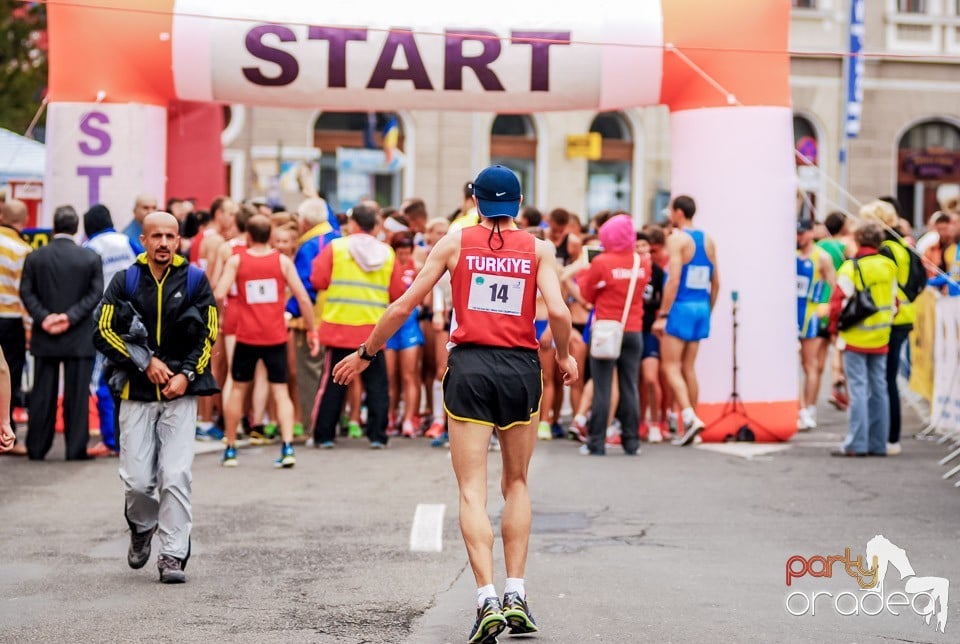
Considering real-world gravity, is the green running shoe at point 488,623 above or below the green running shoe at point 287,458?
above

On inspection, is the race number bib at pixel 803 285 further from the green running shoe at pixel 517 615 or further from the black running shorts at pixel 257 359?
the green running shoe at pixel 517 615

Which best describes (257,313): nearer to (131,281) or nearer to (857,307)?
(131,281)

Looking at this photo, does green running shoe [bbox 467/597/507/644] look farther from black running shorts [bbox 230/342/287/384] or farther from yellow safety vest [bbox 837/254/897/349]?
yellow safety vest [bbox 837/254/897/349]

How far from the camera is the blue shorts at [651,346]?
46.8ft

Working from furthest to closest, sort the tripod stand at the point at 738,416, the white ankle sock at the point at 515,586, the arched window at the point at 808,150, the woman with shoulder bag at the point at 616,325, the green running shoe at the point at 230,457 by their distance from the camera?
the arched window at the point at 808,150 < the tripod stand at the point at 738,416 < the woman with shoulder bag at the point at 616,325 < the green running shoe at the point at 230,457 < the white ankle sock at the point at 515,586

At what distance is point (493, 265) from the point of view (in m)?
6.84

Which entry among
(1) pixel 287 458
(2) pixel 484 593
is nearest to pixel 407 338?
(1) pixel 287 458

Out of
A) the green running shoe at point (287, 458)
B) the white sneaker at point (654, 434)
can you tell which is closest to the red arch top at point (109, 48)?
the green running shoe at point (287, 458)

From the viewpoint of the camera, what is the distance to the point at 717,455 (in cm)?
1317

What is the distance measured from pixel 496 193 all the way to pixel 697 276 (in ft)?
22.3

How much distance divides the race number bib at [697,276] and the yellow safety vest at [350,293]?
249cm

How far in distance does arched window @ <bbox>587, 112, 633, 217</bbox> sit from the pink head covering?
22742mm

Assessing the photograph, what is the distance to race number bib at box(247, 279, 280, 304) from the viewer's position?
12.5 metres
